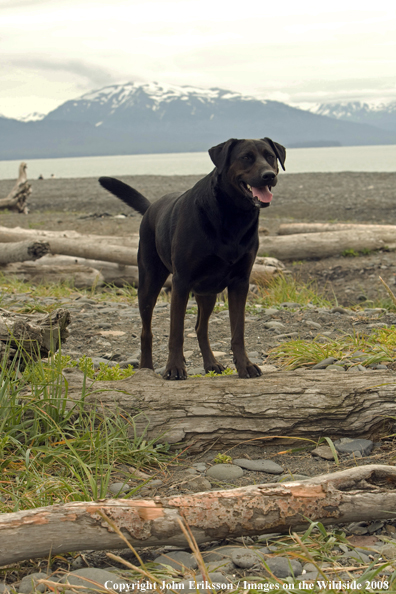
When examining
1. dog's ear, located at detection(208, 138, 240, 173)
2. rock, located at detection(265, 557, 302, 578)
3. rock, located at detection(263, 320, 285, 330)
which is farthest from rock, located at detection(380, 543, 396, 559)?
rock, located at detection(263, 320, 285, 330)

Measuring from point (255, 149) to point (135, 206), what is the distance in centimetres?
182

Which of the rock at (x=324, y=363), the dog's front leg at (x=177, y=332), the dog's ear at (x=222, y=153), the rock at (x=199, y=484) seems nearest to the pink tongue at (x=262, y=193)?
the dog's ear at (x=222, y=153)

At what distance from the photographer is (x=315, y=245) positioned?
1077cm

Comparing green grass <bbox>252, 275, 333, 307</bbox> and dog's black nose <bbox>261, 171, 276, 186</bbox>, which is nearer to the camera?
dog's black nose <bbox>261, 171, 276, 186</bbox>

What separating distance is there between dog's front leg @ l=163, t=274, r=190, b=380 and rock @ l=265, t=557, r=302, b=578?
6.02 feet

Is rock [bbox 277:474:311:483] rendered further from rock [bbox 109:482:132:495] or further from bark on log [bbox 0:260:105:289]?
bark on log [bbox 0:260:105:289]

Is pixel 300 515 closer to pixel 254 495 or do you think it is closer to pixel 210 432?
pixel 254 495

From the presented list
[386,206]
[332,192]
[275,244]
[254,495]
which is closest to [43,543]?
[254,495]

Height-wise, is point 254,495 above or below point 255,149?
below

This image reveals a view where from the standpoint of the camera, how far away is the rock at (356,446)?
10.4ft

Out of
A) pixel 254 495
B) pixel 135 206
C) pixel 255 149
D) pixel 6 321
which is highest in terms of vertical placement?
pixel 255 149

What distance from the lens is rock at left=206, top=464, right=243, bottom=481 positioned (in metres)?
2.98

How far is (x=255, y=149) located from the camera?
12.4 feet

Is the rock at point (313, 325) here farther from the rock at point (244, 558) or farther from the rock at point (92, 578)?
the rock at point (92, 578)
